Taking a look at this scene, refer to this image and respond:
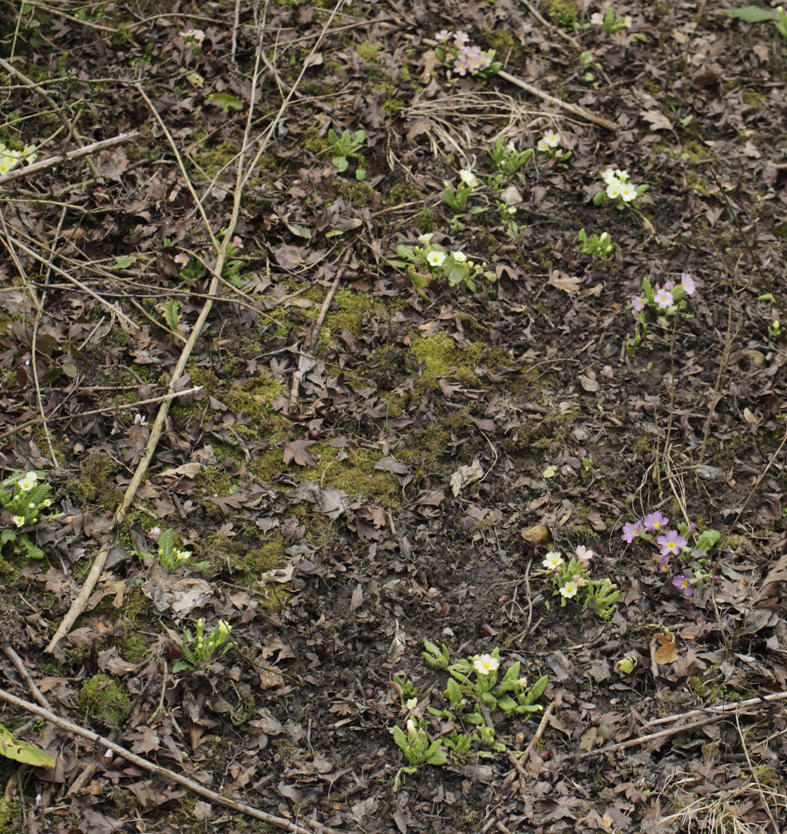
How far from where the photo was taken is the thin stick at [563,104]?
4.98 m

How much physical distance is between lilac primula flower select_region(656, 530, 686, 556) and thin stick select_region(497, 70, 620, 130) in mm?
2998

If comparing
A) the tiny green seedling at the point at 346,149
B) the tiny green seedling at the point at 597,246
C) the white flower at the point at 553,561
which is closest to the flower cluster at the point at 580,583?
the white flower at the point at 553,561

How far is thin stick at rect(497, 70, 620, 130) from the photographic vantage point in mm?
4984

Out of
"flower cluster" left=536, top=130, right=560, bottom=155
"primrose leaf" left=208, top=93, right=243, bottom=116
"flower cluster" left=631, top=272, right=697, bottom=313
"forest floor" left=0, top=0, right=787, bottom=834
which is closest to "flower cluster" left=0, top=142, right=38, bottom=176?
"forest floor" left=0, top=0, right=787, bottom=834

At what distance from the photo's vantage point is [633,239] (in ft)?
15.0

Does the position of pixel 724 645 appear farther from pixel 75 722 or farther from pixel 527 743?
pixel 75 722

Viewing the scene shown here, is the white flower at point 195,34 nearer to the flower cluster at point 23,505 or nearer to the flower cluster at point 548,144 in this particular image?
the flower cluster at point 548,144

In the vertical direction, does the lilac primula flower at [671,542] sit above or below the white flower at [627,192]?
below

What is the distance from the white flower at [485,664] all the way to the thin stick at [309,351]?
1557 millimetres

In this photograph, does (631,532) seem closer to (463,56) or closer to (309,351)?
(309,351)

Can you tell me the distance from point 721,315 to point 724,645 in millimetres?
2028

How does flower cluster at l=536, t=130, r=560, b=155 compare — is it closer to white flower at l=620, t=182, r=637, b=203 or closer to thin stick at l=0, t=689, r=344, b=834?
white flower at l=620, t=182, r=637, b=203

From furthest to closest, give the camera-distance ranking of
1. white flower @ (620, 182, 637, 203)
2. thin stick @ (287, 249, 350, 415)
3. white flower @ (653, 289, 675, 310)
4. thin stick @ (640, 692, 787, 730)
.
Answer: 1. white flower @ (620, 182, 637, 203)
2. white flower @ (653, 289, 675, 310)
3. thin stick @ (287, 249, 350, 415)
4. thin stick @ (640, 692, 787, 730)

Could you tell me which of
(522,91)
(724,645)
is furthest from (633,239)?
(724,645)
